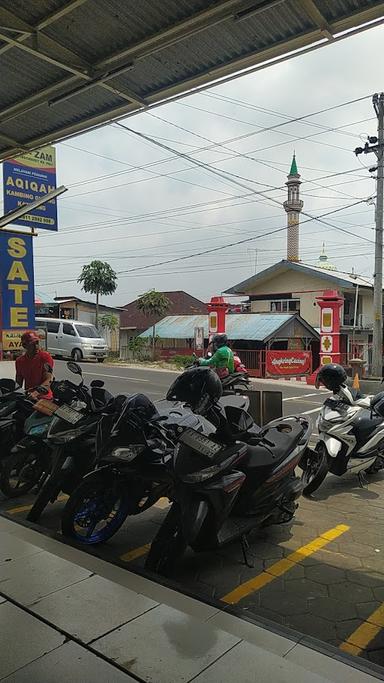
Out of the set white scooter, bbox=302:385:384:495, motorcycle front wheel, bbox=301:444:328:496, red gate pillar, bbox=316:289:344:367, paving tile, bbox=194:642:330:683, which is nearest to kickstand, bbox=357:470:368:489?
white scooter, bbox=302:385:384:495

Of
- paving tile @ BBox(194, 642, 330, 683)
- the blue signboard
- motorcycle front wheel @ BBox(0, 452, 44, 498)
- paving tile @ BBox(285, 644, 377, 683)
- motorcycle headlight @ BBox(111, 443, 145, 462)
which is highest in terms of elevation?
the blue signboard

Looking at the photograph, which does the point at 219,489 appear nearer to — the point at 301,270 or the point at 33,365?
the point at 33,365

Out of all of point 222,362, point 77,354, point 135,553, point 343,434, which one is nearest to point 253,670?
point 135,553

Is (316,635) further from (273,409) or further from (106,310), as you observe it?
(106,310)

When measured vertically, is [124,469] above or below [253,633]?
above

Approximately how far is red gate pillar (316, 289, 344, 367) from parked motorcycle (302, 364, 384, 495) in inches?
517

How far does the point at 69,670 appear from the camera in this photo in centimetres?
229

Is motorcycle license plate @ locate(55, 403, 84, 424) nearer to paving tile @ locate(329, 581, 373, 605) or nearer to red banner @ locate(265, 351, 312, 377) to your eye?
paving tile @ locate(329, 581, 373, 605)

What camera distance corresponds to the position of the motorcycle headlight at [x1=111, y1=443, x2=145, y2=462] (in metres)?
3.46

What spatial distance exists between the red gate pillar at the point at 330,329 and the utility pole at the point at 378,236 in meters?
3.25

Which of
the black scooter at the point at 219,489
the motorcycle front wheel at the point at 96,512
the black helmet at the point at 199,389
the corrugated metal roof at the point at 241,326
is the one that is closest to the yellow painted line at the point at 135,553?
the motorcycle front wheel at the point at 96,512

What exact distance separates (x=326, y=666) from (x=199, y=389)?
1.84 metres

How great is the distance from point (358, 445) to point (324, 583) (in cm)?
217

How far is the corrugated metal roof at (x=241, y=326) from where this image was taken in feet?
78.8
